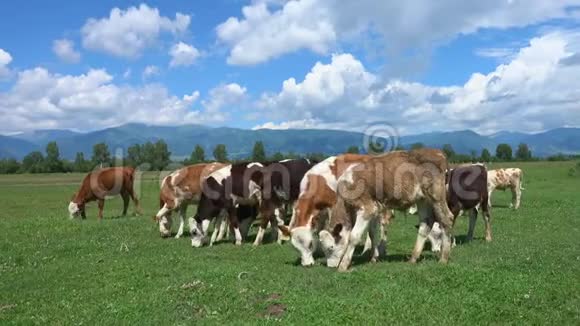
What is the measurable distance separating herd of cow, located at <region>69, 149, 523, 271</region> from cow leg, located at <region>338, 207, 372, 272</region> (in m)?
0.02

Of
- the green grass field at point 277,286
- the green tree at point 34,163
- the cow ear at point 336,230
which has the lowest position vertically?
the green grass field at point 277,286

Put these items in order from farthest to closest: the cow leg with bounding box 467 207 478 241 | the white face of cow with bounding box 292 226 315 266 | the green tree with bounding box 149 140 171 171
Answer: the green tree with bounding box 149 140 171 171 < the cow leg with bounding box 467 207 478 241 < the white face of cow with bounding box 292 226 315 266

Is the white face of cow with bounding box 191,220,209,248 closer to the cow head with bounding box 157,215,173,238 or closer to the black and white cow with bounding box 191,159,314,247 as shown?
the black and white cow with bounding box 191,159,314,247

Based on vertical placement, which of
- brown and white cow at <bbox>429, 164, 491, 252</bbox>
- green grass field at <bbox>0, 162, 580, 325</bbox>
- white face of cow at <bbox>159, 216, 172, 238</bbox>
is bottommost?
green grass field at <bbox>0, 162, 580, 325</bbox>

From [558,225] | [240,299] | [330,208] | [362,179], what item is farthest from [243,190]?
[558,225]

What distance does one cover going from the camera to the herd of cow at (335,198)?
1370 centimetres

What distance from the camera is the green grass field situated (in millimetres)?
9938

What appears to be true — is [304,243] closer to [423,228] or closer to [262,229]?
[423,228]

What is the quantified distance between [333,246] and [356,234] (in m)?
1.03

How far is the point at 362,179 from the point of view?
1376cm

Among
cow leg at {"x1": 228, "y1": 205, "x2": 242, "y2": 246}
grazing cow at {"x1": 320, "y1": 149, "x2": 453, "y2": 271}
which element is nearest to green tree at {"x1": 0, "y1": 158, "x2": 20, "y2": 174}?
cow leg at {"x1": 228, "y1": 205, "x2": 242, "y2": 246}

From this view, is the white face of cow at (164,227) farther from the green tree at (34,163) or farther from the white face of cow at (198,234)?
the green tree at (34,163)

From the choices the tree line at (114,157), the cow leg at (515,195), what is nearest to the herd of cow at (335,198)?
the cow leg at (515,195)

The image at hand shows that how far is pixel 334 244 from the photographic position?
46.3 feet
